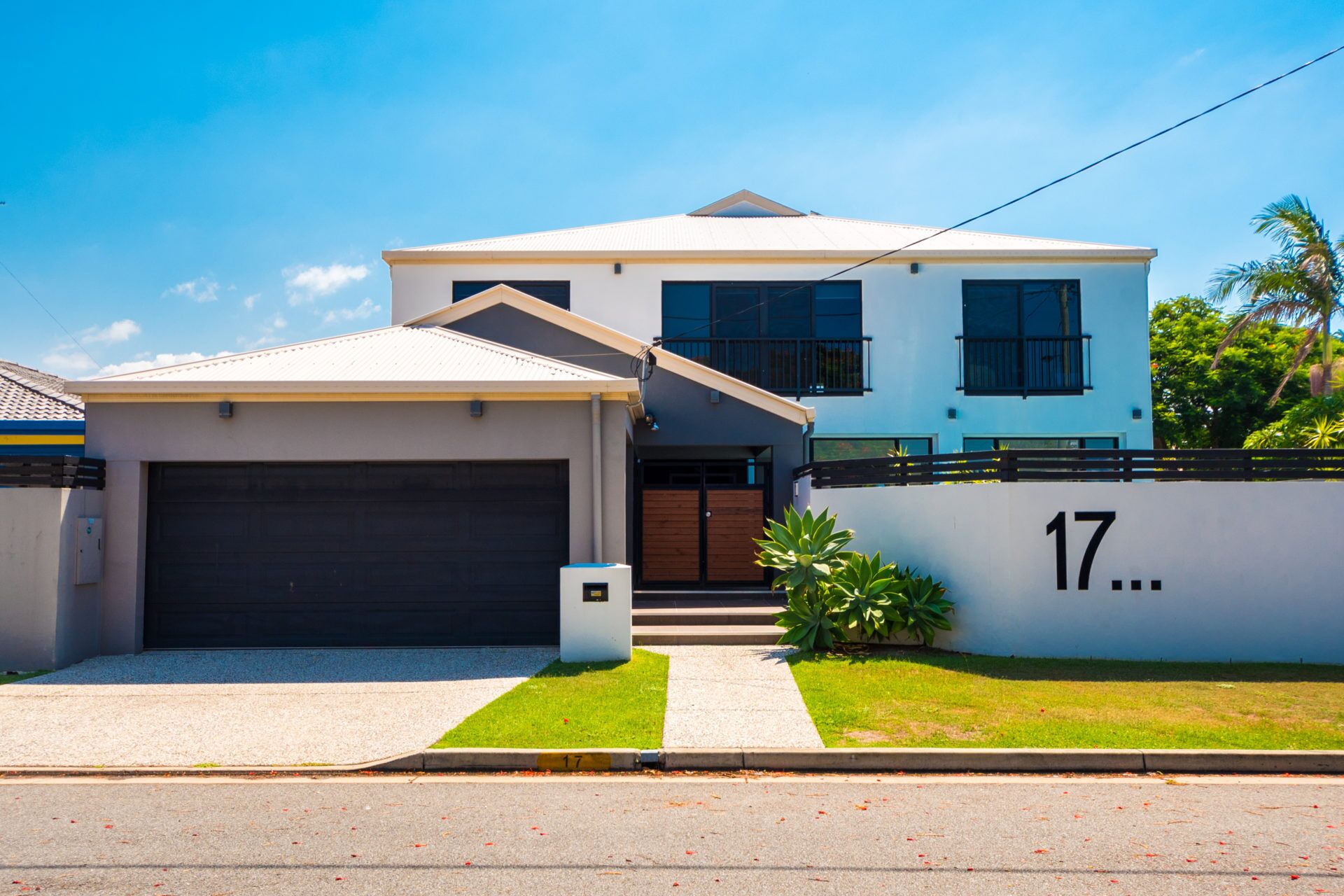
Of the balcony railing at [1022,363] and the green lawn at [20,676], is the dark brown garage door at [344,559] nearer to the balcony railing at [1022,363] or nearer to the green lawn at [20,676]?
the green lawn at [20,676]

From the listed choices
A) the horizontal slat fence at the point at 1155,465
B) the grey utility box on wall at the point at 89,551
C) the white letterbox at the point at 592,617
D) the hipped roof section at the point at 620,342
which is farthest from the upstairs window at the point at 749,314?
the grey utility box on wall at the point at 89,551

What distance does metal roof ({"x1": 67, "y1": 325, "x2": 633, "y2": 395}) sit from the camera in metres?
11.5

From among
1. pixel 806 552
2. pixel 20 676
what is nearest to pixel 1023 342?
pixel 806 552

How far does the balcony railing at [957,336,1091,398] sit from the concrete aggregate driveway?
36.9 ft

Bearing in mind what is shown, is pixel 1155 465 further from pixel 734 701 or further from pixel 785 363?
pixel 785 363

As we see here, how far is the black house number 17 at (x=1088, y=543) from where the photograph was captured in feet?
35.6

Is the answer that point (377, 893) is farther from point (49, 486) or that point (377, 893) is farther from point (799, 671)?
point (49, 486)

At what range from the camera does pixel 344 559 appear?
11.8m

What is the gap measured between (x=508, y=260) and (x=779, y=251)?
5425 mm

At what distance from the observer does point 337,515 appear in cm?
1186

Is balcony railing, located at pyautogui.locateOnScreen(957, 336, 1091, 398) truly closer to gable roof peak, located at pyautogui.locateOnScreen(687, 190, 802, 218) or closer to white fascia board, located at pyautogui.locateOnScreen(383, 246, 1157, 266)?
white fascia board, located at pyautogui.locateOnScreen(383, 246, 1157, 266)

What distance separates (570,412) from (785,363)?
7.48m

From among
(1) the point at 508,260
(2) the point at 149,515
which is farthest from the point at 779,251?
(2) the point at 149,515

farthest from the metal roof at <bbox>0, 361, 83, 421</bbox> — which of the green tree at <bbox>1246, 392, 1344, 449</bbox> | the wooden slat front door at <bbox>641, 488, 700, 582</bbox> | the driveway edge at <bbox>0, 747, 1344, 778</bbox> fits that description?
the green tree at <bbox>1246, 392, 1344, 449</bbox>
